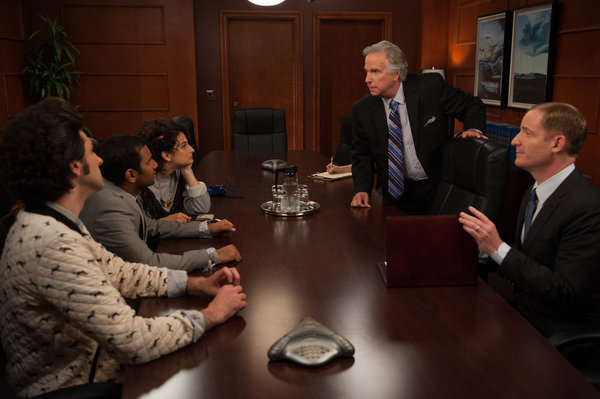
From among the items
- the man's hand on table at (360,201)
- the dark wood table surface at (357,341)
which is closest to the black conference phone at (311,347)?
the dark wood table surface at (357,341)

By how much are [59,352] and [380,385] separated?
787mm

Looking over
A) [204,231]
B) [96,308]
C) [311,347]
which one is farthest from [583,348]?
[204,231]

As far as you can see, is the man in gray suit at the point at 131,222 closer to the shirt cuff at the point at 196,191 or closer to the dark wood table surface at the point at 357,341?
the dark wood table surface at the point at 357,341

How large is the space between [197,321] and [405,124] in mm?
2085

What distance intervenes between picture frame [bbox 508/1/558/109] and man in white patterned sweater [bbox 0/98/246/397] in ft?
13.7

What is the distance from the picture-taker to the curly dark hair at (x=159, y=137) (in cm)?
262

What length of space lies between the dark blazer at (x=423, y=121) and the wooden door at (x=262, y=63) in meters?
3.99

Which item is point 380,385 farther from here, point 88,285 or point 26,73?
point 26,73

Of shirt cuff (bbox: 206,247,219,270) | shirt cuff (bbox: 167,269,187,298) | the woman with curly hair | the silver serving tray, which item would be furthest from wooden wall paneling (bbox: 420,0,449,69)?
shirt cuff (bbox: 167,269,187,298)

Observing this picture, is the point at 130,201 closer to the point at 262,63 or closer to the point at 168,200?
the point at 168,200

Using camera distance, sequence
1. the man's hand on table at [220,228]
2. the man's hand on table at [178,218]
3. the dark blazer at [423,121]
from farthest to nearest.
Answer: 1. the dark blazer at [423,121]
2. the man's hand on table at [178,218]
3. the man's hand on table at [220,228]

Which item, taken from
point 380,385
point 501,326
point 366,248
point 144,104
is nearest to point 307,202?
point 366,248

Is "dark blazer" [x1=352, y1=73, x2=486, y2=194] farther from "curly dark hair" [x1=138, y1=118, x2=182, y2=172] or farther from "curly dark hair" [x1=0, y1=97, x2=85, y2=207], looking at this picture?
"curly dark hair" [x1=0, y1=97, x2=85, y2=207]

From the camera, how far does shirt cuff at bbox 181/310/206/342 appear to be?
1364 millimetres
